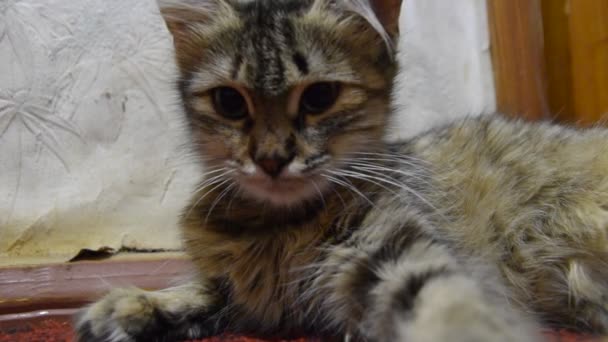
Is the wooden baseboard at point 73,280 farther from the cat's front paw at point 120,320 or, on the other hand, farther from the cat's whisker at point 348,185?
the cat's whisker at point 348,185

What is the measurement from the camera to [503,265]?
1.20 metres

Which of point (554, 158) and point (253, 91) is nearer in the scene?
point (253, 91)

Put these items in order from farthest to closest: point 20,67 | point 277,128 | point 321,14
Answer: point 20,67, point 321,14, point 277,128

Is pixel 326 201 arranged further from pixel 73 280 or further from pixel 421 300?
pixel 73 280

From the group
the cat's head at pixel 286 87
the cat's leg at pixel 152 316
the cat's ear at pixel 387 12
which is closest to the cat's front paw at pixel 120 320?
the cat's leg at pixel 152 316

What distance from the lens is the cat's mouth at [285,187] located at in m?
1.04

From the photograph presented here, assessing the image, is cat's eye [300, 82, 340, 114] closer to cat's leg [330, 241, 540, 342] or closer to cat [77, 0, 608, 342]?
cat [77, 0, 608, 342]

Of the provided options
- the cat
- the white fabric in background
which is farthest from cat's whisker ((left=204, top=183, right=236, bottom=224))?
the white fabric in background

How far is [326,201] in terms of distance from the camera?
1.12 m

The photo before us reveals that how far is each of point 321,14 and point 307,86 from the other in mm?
171

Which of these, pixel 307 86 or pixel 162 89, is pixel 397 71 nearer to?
pixel 307 86

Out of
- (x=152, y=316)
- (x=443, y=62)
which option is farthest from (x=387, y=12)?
(x=443, y=62)

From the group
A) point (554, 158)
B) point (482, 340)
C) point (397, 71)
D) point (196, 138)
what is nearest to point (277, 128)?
point (196, 138)

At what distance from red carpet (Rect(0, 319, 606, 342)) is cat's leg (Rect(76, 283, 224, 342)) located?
59 mm
